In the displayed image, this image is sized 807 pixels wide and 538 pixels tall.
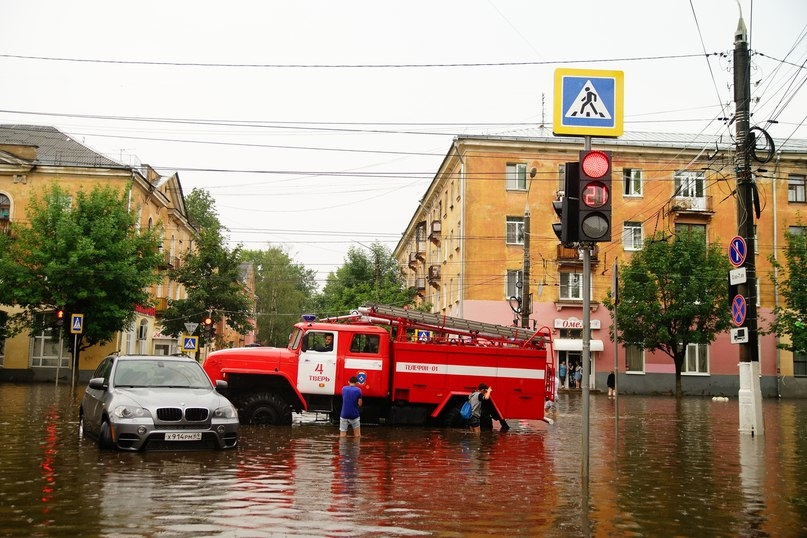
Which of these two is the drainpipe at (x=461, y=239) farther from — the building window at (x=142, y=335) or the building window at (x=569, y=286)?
the building window at (x=142, y=335)

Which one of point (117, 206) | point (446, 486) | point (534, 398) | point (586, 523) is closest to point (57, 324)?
point (117, 206)

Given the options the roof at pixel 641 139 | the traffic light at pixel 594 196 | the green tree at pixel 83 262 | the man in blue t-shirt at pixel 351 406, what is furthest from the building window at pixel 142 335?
the traffic light at pixel 594 196

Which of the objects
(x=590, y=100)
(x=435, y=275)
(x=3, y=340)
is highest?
(x=435, y=275)

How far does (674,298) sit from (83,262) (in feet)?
96.4

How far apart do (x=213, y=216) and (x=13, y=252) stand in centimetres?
4311

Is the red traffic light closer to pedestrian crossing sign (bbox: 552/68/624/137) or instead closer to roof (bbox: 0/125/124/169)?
pedestrian crossing sign (bbox: 552/68/624/137)

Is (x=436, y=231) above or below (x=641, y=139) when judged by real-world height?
below

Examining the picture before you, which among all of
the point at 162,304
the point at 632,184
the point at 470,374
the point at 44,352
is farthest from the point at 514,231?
the point at 44,352

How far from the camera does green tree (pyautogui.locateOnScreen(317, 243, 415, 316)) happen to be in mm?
63406

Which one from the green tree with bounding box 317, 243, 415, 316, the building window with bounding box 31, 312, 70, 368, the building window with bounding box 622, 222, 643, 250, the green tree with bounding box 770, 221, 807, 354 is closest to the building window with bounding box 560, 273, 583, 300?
the building window with bounding box 622, 222, 643, 250

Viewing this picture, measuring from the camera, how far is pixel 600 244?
1863 inches

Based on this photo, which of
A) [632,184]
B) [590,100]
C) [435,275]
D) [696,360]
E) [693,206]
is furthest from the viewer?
[435,275]

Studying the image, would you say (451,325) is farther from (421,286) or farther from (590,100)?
(421,286)

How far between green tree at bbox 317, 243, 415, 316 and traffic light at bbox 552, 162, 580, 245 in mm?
52090
